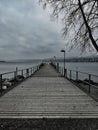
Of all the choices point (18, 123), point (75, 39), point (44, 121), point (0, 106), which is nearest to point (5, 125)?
point (18, 123)

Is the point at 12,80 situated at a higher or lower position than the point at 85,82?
lower

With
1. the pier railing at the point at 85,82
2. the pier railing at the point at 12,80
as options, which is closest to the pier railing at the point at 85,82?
the pier railing at the point at 85,82

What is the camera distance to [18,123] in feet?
19.3

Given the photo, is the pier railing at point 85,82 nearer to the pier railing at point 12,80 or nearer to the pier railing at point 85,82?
the pier railing at point 85,82

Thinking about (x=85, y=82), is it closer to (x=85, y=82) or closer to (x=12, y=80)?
(x=85, y=82)

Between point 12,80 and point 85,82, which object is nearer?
point 85,82

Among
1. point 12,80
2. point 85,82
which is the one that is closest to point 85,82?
point 85,82

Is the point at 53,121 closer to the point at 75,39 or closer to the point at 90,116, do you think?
the point at 90,116

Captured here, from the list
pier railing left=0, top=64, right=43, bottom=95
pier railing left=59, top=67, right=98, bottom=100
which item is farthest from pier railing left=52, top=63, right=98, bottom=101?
pier railing left=0, top=64, right=43, bottom=95

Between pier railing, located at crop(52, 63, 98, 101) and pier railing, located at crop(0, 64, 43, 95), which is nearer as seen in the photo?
pier railing, located at crop(52, 63, 98, 101)

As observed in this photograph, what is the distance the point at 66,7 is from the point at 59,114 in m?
5.60

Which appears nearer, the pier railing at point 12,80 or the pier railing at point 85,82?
the pier railing at point 85,82

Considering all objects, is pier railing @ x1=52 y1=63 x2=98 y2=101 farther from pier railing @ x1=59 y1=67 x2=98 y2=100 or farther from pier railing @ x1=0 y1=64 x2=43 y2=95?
pier railing @ x1=0 y1=64 x2=43 y2=95

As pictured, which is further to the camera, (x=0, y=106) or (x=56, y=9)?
(x=56, y=9)
